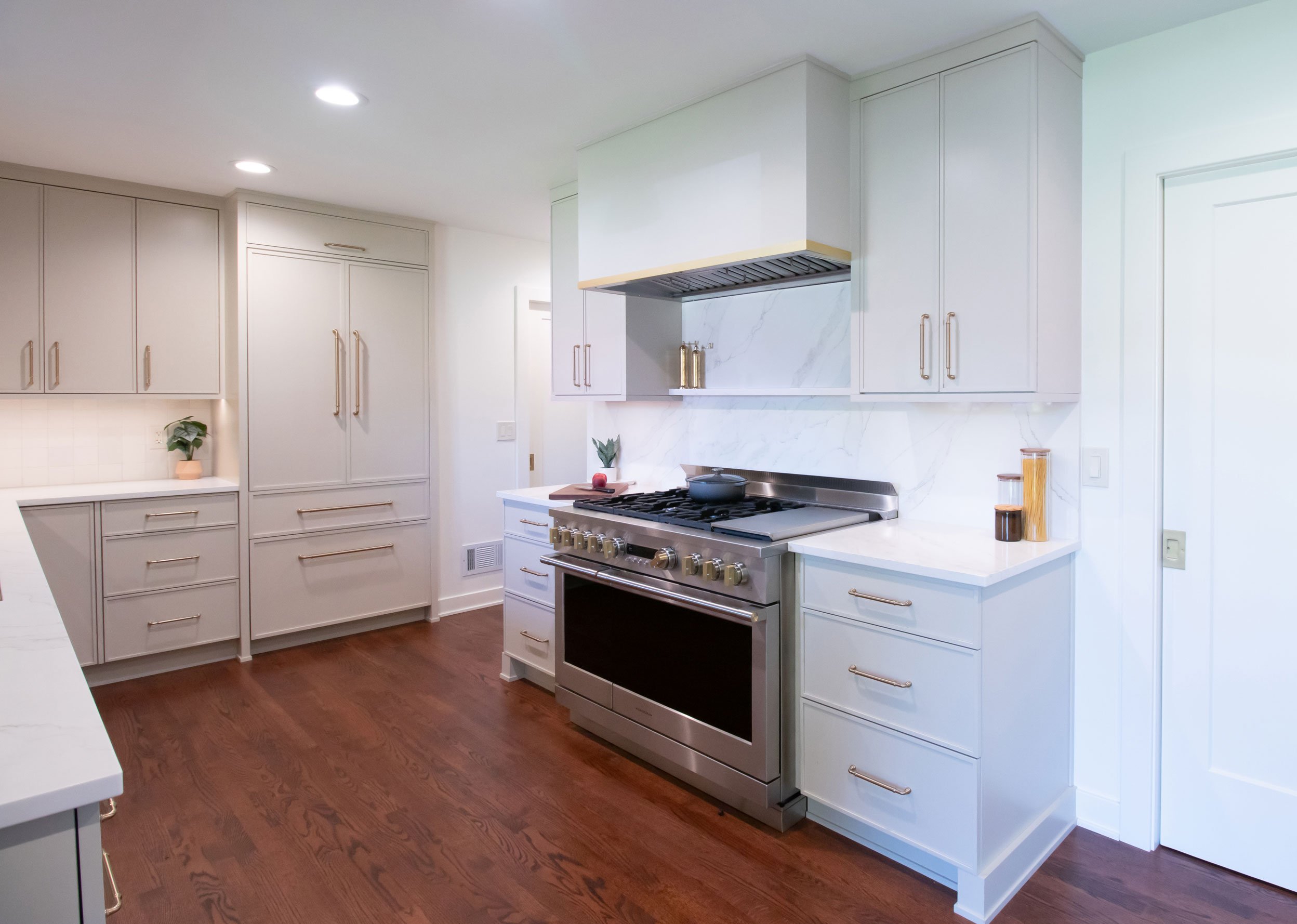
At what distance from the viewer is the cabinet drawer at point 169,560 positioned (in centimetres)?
366

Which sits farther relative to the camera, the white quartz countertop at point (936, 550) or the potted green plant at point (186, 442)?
the potted green plant at point (186, 442)

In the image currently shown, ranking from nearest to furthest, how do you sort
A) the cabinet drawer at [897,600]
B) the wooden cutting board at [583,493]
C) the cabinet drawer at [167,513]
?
the cabinet drawer at [897,600] → the wooden cutting board at [583,493] → the cabinet drawer at [167,513]

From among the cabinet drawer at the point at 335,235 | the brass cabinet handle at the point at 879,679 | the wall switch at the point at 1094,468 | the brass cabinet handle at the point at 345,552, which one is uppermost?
the cabinet drawer at the point at 335,235

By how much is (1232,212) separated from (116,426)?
492 centimetres

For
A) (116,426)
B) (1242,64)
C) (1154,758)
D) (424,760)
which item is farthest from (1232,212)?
(116,426)

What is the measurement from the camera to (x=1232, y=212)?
2143mm

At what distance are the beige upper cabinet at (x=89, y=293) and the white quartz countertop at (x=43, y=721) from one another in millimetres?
2451

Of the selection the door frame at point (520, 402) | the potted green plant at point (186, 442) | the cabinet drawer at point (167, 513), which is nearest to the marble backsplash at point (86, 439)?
the potted green plant at point (186, 442)

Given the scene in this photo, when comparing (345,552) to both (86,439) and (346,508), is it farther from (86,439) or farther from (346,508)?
(86,439)

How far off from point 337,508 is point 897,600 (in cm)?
323

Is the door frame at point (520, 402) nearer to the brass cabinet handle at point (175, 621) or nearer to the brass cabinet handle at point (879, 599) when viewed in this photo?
the brass cabinet handle at point (175, 621)

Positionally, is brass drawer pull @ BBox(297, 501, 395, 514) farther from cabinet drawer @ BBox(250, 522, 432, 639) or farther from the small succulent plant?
the small succulent plant

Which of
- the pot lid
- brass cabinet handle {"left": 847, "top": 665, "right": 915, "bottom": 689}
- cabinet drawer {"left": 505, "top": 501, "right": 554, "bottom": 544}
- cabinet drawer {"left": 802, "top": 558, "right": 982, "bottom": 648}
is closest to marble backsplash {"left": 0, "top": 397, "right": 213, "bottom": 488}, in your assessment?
cabinet drawer {"left": 505, "top": 501, "right": 554, "bottom": 544}

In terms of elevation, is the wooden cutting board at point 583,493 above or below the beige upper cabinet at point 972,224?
below
